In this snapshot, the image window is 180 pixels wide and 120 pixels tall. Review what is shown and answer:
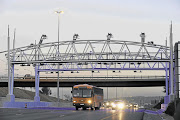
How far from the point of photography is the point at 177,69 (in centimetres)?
3756

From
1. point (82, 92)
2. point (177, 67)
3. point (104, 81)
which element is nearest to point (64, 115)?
point (177, 67)

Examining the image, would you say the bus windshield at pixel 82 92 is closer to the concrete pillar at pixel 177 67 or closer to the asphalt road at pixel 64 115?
the concrete pillar at pixel 177 67

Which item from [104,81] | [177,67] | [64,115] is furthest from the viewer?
[104,81]

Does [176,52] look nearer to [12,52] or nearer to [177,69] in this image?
[177,69]

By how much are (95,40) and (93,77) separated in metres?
33.8

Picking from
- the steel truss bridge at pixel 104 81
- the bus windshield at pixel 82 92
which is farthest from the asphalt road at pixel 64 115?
the steel truss bridge at pixel 104 81

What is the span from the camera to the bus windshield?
4847 centimetres

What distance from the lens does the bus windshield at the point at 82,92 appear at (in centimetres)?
4847

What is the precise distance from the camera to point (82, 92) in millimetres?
48719

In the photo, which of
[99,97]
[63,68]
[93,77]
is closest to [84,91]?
[99,97]

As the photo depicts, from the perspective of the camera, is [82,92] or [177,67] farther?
[82,92]

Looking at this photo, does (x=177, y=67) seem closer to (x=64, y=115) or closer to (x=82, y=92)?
(x=64, y=115)

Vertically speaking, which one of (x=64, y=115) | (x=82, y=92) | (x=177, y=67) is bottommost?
(x=64, y=115)

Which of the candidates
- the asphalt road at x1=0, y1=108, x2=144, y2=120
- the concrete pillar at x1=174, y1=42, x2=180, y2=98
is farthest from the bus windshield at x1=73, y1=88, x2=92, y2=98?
the asphalt road at x1=0, y1=108, x2=144, y2=120
